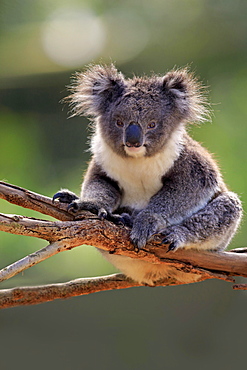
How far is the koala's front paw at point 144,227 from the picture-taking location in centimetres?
284

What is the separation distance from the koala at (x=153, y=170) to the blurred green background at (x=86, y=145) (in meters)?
2.41

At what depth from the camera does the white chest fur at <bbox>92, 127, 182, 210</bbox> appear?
3189 mm

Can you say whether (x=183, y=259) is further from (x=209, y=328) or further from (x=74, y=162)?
(x=209, y=328)

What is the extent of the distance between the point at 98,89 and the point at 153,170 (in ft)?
1.97

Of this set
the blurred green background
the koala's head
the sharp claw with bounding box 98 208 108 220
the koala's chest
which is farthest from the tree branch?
the blurred green background

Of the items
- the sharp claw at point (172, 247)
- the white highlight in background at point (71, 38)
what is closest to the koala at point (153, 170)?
the sharp claw at point (172, 247)

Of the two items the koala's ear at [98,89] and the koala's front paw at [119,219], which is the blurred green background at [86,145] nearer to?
the koala's ear at [98,89]

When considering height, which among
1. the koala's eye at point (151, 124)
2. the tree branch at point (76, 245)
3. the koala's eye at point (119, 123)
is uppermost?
the koala's eye at point (119, 123)

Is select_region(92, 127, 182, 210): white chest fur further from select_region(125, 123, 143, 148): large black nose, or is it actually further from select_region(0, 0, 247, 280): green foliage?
select_region(0, 0, 247, 280): green foliage

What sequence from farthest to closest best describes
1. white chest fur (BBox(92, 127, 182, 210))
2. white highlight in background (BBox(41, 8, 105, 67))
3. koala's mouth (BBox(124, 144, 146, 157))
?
white highlight in background (BBox(41, 8, 105, 67)) → white chest fur (BBox(92, 127, 182, 210)) → koala's mouth (BBox(124, 144, 146, 157))

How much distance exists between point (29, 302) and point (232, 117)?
354cm

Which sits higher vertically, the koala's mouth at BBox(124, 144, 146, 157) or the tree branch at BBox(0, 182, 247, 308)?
the koala's mouth at BBox(124, 144, 146, 157)

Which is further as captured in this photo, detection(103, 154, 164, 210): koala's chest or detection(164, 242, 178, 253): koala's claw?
detection(103, 154, 164, 210): koala's chest

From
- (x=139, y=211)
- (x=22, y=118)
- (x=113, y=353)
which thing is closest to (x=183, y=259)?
(x=139, y=211)
